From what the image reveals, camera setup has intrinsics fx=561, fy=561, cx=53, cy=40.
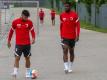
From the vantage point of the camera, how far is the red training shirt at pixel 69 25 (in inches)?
613

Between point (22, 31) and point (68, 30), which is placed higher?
point (22, 31)

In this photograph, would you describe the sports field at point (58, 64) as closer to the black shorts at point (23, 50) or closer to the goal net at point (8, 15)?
the black shorts at point (23, 50)

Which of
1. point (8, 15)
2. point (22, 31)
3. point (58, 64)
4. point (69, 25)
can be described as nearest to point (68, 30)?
point (69, 25)

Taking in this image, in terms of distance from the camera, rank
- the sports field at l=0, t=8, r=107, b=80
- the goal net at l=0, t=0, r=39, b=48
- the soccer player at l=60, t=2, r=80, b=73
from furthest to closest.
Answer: the goal net at l=0, t=0, r=39, b=48 < the soccer player at l=60, t=2, r=80, b=73 < the sports field at l=0, t=8, r=107, b=80

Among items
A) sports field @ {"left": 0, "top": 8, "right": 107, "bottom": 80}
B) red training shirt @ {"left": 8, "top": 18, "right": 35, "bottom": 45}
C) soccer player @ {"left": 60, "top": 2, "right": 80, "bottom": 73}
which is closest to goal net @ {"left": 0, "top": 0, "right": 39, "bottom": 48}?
sports field @ {"left": 0, "top": 8, "right": 107, "bottom": 80}

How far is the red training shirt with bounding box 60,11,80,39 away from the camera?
1556cm

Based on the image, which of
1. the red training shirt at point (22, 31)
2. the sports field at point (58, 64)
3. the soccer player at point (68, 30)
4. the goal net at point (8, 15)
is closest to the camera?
the red training shirt at point (22, 31)

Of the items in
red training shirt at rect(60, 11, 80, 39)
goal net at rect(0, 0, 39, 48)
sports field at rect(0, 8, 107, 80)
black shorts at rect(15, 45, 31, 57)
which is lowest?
goal net at rect(0, 0, 39, 48)

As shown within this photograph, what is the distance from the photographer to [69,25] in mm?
15641

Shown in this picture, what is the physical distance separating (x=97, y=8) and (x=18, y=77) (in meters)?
35.0

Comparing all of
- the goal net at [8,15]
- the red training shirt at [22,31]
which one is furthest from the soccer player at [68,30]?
the goal net at [8,15]

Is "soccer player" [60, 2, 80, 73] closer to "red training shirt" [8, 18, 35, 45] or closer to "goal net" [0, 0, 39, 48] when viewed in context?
"red training shirt" [8, 18, 35, 45]

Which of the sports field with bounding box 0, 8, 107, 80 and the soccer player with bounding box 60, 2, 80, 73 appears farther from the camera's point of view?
the soccer player with bounding box 60, 2, 80, 73

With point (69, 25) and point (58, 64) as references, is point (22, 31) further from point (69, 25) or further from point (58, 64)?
point (58, 64)
